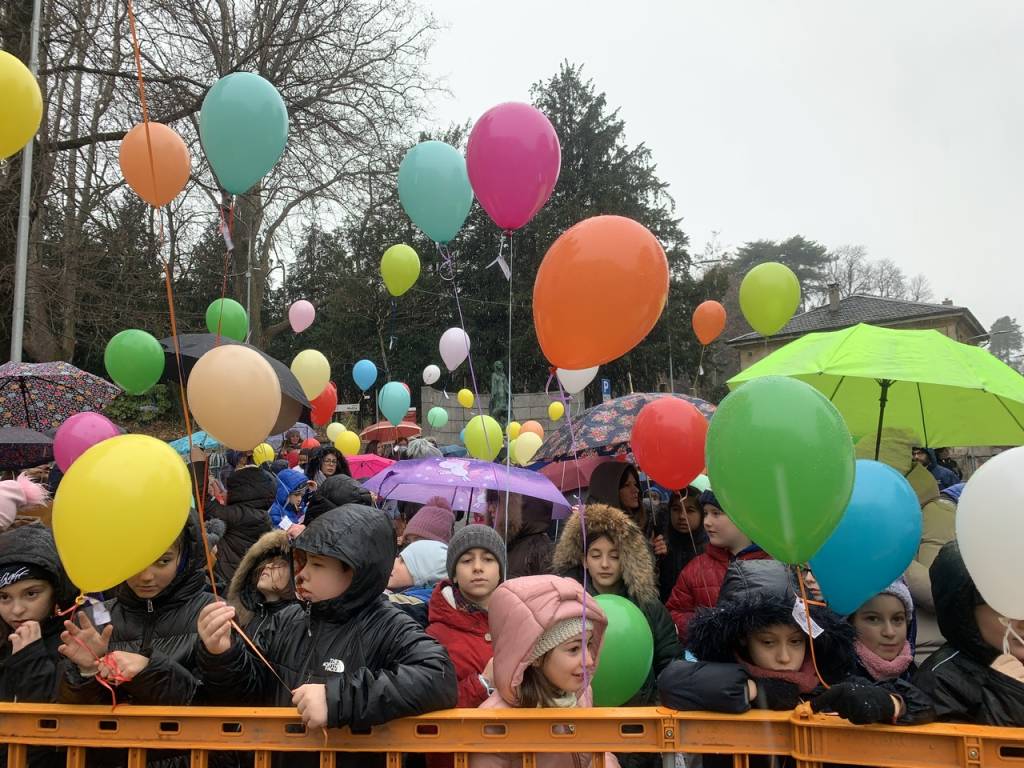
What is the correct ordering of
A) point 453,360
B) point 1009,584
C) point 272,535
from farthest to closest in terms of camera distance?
point 453,360, point 272,535, point 1009,584

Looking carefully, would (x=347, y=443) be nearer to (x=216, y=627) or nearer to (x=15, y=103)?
(x=15, y=103)

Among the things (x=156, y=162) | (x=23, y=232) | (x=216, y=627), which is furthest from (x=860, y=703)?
(x=23, y=232)

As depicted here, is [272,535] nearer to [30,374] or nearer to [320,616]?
[320,616]

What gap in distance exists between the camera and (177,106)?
1256cm

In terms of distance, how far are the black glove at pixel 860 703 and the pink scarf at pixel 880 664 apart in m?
0.89

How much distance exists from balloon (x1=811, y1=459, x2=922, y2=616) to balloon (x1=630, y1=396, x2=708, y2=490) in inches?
77.4

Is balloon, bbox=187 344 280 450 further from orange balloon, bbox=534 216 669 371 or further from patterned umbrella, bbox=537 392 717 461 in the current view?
patterned umbrella, bbox=537 392 717 461

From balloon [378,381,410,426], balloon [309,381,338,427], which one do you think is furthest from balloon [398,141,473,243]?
balloon [378,381,410,426]

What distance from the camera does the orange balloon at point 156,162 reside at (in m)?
5.28

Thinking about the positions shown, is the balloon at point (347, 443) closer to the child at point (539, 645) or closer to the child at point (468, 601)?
the child at point (468, 601)

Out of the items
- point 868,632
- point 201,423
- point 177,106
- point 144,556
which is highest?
point 177,106

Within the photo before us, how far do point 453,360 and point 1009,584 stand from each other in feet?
32.9

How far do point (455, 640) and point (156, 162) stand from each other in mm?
3981

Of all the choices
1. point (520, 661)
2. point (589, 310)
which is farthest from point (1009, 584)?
point (589, 310)
